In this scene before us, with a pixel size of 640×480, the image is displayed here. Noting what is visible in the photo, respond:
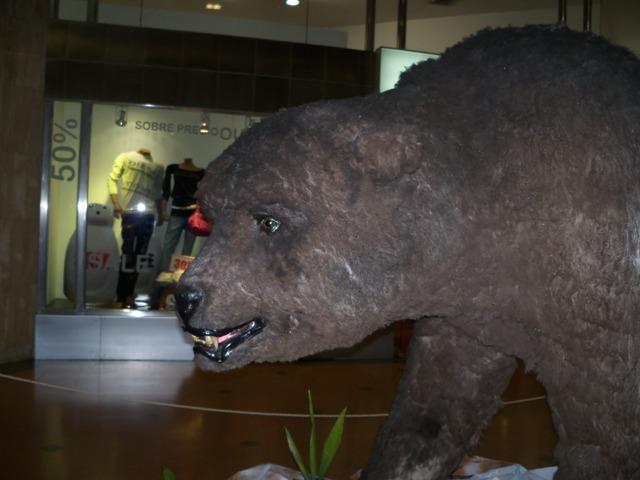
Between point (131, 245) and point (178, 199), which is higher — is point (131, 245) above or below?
below

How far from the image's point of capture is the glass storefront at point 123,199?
6.69 meters

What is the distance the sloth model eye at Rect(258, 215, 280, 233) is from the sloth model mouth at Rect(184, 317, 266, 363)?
0.19m

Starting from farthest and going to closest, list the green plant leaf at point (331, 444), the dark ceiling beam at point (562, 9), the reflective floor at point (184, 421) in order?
the dark ceiling beam at point (562, 9) < the reflective floor at point (184, 421) < the green plant leaf at point (331, 444)

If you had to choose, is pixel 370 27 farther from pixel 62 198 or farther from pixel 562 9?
pixel 62 198

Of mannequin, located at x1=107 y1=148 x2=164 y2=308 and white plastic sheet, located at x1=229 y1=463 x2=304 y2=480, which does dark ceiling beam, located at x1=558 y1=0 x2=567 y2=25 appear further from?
white plastic sheet, located at x1=229 y1=463 x2=304 y2=480

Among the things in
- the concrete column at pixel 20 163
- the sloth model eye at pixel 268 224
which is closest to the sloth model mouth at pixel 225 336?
the sloth model eye at pixel 268 224

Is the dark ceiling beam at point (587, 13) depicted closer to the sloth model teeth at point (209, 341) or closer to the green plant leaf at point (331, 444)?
the green plant leaf at point (331, 444)

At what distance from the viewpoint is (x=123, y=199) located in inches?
274

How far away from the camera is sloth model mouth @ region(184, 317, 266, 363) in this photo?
146cm

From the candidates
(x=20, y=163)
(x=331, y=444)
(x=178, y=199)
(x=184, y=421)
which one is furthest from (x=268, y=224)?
(x=178, y=199)

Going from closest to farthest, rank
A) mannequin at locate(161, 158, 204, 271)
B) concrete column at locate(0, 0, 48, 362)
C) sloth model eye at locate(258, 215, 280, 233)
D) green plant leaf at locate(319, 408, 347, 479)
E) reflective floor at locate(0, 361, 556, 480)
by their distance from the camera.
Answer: sloth model eye at locate(258, 215, 280, 233) < green plant leaf at locate(319, 408, 347, 479) < reflective floor at locate(0, 361, 556, 480) < concrete column at locate(0, 0, 48, 362) < mannequin at locate(161, 158, 204, 271)

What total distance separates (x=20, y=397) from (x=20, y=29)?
331 cm

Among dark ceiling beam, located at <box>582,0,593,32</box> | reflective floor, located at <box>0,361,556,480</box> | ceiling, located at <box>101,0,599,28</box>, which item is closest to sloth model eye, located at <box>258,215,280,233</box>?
reflective floor, located at <box>0,361,556,480</box>

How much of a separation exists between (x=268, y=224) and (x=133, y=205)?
585 centimetres
